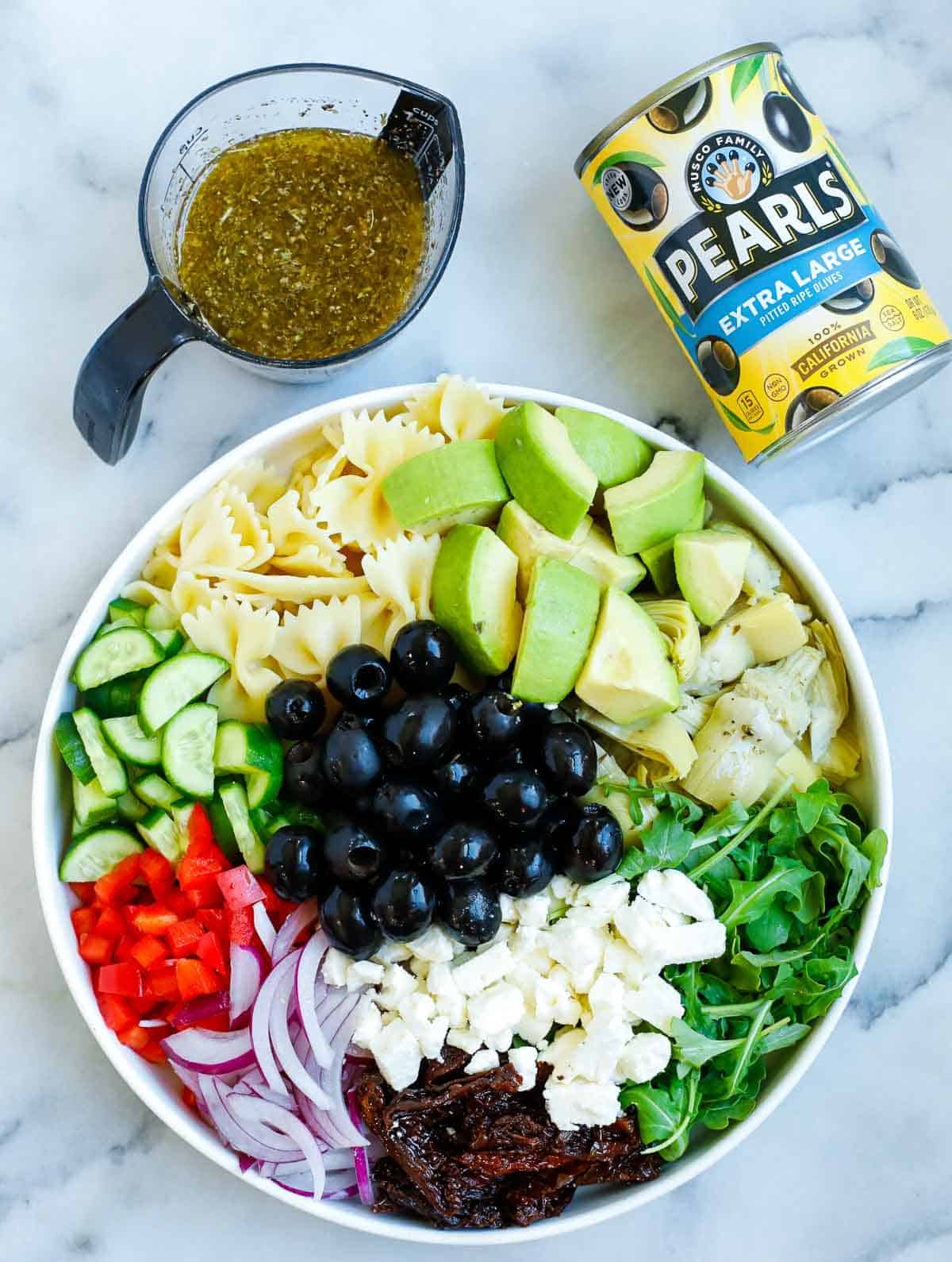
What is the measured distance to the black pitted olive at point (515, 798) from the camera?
176 cm

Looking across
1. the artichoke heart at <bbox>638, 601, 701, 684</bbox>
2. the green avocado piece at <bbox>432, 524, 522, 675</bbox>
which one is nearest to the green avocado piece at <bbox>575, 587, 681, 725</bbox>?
the artichoke heart at <bbox>638, 601, 701, 684</bbox>

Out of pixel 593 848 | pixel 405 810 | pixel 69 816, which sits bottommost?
pixel 593 848

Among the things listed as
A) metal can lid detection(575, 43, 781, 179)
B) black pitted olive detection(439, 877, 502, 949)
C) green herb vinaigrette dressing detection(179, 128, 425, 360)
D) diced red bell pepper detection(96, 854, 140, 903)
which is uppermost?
green herb vinaigrette dressing detection(179, 128, 425, 360)

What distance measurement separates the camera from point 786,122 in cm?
193

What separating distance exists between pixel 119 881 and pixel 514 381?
116 cm

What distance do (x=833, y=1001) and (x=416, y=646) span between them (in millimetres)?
903

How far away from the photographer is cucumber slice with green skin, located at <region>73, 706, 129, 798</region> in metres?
1.89

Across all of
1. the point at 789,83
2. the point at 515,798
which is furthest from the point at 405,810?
the point at 789,83

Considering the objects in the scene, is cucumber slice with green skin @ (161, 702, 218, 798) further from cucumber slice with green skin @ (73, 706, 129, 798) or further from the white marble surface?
the white marble surface

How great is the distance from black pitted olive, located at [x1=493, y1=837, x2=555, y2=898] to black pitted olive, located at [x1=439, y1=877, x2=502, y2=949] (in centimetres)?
3

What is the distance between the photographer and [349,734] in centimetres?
180

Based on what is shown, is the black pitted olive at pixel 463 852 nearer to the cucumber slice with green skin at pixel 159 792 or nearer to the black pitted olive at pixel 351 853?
the black pitted olive at pixel 351 853

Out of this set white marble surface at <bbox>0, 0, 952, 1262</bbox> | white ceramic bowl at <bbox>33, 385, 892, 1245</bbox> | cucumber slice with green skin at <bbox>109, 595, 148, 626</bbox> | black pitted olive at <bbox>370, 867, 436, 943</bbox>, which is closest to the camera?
black pitted olive at <bbox>370, 867, 436, 943</bbox>

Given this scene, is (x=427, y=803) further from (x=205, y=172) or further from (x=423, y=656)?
(x=205, y=172)
